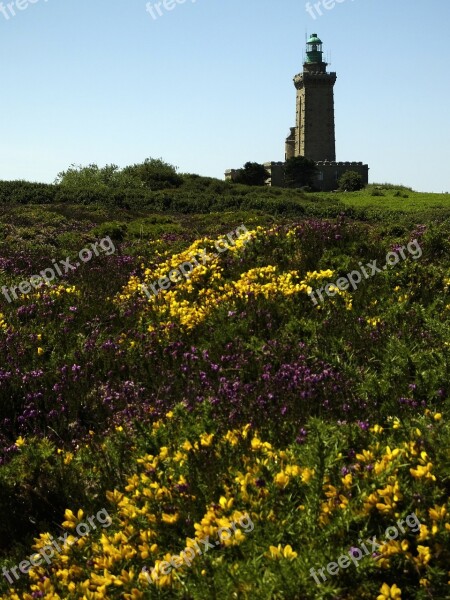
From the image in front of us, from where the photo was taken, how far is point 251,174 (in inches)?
3469

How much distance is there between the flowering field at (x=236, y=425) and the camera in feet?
11.4

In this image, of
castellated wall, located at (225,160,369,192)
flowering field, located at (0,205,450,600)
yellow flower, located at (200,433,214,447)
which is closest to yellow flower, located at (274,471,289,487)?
flowering field, located at (0,205,450,600)

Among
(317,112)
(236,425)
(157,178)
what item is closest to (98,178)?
(157,178)

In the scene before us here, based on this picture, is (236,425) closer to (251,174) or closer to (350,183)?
(350,183)

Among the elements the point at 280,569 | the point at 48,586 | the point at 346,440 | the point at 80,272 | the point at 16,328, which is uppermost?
the point at 80,272

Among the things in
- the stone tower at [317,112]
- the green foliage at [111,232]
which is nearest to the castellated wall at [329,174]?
the stone tower at [317,112]

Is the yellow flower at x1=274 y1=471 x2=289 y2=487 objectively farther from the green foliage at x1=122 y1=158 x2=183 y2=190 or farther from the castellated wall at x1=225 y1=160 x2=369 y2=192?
the castellated wall at x1=225 y1=160 x2=369 y2=192

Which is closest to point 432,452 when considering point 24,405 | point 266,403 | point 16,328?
point 266,403

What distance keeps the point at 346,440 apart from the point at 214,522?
1.19 m

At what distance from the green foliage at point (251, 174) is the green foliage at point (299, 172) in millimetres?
5062

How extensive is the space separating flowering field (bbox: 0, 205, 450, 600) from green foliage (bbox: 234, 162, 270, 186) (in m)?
78.4

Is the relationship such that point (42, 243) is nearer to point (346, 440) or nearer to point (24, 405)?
point (24, 405)

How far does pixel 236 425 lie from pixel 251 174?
279 feet

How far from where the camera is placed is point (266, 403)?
5.65 m
